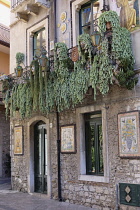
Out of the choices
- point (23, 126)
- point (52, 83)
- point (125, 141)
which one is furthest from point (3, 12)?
point (125, 141)

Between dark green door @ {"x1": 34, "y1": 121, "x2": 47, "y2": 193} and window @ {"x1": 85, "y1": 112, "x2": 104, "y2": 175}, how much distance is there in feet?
8.20

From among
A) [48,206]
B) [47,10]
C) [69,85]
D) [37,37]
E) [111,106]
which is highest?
[47,10]

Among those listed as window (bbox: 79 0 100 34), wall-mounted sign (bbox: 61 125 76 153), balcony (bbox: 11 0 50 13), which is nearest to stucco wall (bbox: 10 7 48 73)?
balcony (bbox: 11 0 50 13)

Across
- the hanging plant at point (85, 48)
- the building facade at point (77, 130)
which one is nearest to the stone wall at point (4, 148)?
the building facade at point (77, 130)

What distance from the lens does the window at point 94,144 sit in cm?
919

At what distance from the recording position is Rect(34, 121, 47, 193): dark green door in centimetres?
1142

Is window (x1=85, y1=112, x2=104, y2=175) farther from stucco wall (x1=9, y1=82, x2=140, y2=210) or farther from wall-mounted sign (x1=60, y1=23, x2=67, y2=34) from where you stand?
wall-mounted sign (x1=60, y1=23, x2=67, y2=34)

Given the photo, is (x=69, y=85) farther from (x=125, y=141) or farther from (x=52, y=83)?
(x=125, y=141)

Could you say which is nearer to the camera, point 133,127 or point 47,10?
point 133,127

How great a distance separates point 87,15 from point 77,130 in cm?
386

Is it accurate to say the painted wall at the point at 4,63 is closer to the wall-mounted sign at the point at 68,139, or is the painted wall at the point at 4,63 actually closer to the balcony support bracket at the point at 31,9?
the balcony support bracket at the point at 31,9

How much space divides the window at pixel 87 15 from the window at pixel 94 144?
9.44 feet

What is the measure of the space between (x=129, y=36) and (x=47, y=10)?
4.67 m

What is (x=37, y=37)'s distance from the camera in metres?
12.4
